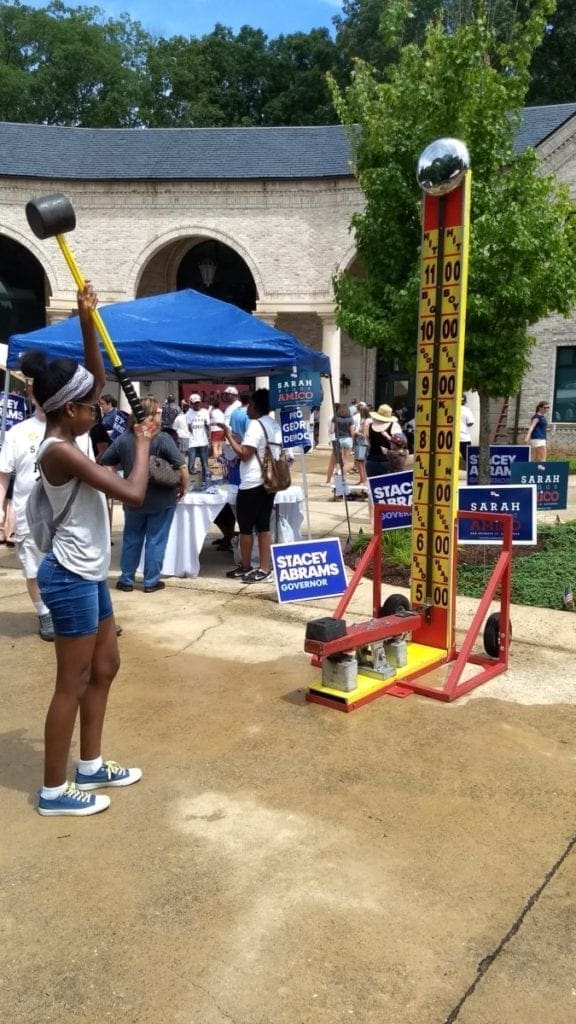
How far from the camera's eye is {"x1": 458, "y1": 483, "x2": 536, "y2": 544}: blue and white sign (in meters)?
5.77

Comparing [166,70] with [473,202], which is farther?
[166,70]

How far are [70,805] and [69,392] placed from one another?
180 centimetres

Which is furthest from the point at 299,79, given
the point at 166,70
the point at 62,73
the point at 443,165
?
the point at 443,165

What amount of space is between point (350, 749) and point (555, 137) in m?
20.8

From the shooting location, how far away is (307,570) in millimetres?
6422

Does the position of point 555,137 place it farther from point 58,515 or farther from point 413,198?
point 58,515

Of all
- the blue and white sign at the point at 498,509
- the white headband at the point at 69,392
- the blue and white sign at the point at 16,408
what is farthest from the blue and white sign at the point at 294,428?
the white headband at the point at 69,392

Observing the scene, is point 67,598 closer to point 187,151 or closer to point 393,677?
point 393,677

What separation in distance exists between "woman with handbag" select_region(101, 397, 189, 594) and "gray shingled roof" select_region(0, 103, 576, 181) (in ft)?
53.6

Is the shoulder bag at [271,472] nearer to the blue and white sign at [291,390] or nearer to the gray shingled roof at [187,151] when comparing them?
the blue and white sign at [291,390]

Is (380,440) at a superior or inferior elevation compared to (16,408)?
inferior

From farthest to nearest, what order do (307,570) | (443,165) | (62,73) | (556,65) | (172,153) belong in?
(62,73) < (556,65) < (172,153) < (307,570) < (443,165)

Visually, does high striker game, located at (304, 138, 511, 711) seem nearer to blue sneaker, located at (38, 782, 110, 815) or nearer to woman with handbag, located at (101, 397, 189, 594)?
blue sneaker, located at (38, 782, 110, 815)

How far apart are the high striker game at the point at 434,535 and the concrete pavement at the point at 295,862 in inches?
8.3
